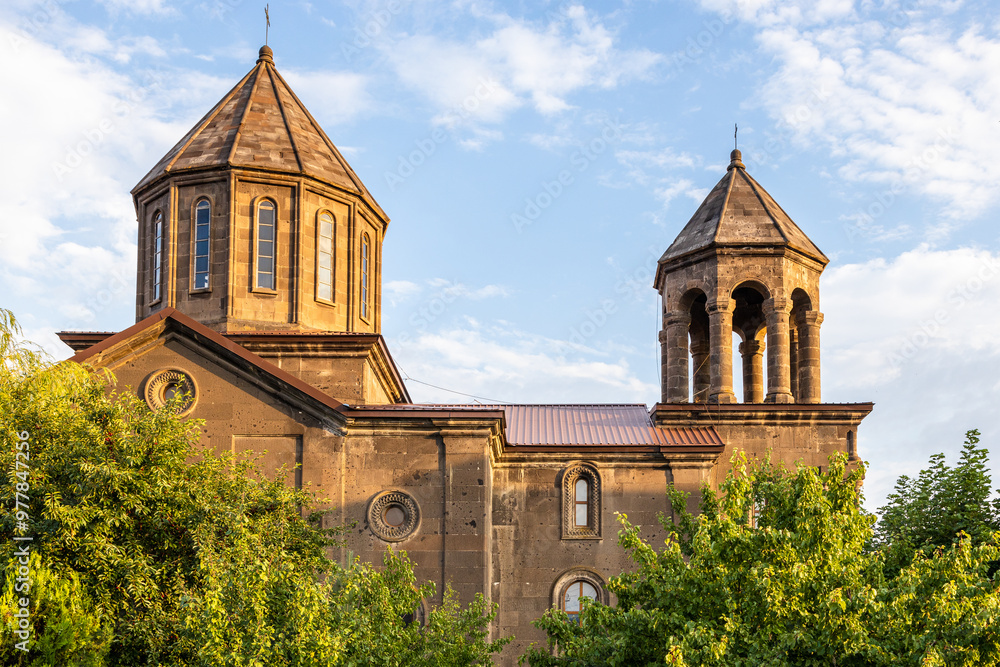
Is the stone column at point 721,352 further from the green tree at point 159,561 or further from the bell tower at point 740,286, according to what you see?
the green tree at point 159,561

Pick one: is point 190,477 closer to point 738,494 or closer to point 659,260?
point 738,494

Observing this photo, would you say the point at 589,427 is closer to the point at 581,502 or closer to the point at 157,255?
the point at 581,502

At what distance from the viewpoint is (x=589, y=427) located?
842 inches

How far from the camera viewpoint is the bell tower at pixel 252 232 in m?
20.6

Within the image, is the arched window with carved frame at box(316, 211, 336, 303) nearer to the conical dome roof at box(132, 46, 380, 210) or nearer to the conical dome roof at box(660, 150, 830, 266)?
the conical dome roof at box(132, 46, 380, 210)

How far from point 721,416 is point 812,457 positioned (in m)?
1.92

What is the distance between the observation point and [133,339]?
17500mm

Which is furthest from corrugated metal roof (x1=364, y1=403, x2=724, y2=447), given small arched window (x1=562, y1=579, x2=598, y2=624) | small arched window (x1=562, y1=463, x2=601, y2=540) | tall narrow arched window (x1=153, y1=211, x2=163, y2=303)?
tall narrow arched window (x1=153, y1=211, x2=163, y2=303)

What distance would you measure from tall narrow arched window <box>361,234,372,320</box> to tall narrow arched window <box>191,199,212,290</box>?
10.4 ft

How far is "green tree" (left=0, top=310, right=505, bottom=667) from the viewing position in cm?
1184

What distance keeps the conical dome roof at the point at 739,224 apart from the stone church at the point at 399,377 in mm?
49

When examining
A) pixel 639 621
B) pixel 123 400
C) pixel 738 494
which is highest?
pixel 123 400

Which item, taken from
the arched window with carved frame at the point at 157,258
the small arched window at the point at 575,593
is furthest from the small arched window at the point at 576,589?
the arched window with carved frame at the point at 157,258

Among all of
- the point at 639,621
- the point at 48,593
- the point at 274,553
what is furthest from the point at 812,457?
the point at 48,593
